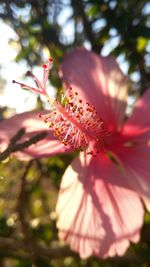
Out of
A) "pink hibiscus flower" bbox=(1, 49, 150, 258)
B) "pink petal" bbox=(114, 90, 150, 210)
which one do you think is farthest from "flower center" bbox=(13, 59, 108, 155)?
"pink petal" bbox=(114, 90, 150, 210)

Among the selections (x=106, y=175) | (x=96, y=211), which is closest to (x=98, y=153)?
(x=106, y=175)

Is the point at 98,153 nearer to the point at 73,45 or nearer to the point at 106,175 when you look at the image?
the point at 106,175

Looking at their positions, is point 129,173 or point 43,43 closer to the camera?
point 129,173

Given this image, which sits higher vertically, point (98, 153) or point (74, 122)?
point (74, 122)

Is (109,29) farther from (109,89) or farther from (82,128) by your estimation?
(82,128)

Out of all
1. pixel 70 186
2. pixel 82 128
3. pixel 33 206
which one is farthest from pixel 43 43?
pixel 33 206

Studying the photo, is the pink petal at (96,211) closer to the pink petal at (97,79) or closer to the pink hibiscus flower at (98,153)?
the pink hibiscus flower at (98,153)
